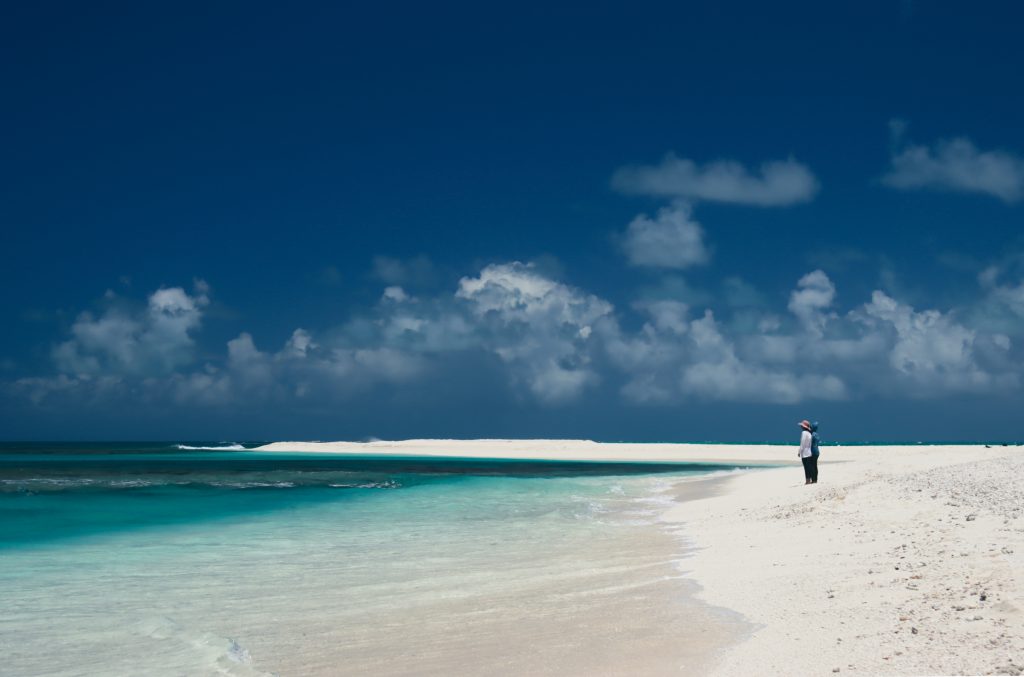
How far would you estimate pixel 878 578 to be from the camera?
841 cm

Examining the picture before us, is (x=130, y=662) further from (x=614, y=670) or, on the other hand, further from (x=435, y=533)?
(x=435, y=533)

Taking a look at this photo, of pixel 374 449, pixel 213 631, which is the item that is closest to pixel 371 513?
pixel 213 631

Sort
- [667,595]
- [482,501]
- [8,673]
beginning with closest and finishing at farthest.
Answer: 1. [8,673]
2. [667,595]
3. [482,501]

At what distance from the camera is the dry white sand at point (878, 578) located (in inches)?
235

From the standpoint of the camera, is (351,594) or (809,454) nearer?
(351,594)

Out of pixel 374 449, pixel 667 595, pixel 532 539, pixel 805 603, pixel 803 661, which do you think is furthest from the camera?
pixel 374 449

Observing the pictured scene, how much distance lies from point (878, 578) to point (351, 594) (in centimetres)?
665

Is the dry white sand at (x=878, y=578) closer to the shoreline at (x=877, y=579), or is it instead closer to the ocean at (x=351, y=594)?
the shoreline at (x=877, y=579)

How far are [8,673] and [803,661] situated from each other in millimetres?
7364

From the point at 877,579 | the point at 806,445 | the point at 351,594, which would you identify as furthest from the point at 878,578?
the point at 806,445

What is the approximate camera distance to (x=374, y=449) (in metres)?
120

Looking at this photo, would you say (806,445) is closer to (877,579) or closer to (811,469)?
(811,469)

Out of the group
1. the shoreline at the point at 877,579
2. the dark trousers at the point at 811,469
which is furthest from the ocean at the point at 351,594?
the dark trousers at the point at 811,469

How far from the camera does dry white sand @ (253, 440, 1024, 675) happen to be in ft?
19.6
